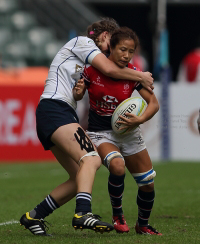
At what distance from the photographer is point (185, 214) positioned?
7102mm

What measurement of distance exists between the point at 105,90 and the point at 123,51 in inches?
14.5

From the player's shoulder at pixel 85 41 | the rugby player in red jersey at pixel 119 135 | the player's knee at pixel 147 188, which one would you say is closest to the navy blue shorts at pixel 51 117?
the rugby player in red jersey at pixel 119 135

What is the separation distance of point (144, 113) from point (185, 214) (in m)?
2.21

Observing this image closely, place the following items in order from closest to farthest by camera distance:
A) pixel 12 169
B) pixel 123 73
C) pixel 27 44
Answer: pixel 123 73
pixel 12 169
pixel 27 44

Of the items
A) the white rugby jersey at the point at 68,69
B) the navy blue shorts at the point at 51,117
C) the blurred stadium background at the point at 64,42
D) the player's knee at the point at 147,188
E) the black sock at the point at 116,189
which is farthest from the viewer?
the blurred stadium background at the point at 64,42

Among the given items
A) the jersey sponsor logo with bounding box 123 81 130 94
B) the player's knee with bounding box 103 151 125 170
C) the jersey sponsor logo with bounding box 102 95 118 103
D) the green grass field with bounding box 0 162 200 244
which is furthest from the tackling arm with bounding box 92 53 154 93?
the green grass field with bounding box 0 162 200 244

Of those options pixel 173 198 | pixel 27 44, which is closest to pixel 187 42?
pixel 27 44

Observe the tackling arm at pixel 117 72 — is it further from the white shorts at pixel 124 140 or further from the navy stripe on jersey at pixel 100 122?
the white shorts at pixel 124 140

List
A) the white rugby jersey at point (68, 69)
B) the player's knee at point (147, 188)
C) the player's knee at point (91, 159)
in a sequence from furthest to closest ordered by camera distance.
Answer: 1. the player's knee at point (147, 188)
2. the white rugby jersey at point (68, 69)
3. the player's knee at point (91, 159)

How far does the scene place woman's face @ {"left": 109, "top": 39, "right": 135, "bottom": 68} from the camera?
17.0 feet

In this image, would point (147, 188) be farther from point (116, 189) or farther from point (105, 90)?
point (105, 90)

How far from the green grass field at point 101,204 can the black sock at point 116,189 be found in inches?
9.3

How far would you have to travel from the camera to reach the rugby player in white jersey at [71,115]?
5.03 metres

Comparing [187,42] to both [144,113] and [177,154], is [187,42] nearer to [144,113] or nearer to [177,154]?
[177,154]
